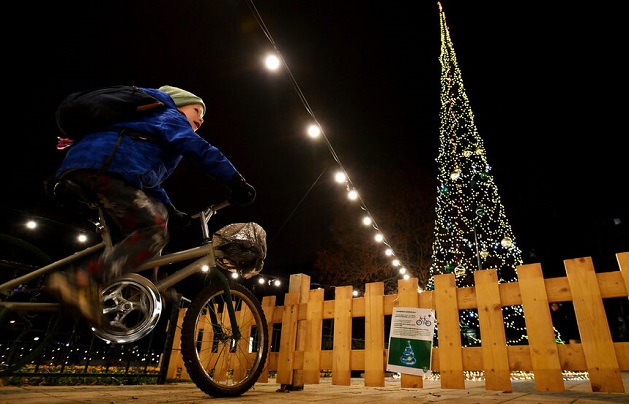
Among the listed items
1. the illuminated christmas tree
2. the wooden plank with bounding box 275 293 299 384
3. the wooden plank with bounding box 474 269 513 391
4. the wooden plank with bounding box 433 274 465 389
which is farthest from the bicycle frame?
the illuminated christmas tree

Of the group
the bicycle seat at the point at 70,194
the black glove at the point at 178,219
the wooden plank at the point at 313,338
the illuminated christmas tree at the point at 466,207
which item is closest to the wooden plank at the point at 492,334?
the wooden plank at the point at 313,338

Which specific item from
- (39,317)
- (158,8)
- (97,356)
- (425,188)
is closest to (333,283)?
(425,188)

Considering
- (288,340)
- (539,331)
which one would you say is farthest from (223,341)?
(539,331)

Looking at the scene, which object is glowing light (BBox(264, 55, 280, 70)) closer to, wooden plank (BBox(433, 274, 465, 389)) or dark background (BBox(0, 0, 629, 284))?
dark background (BBox(0, 0, 629, 284))

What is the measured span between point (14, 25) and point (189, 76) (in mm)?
3314

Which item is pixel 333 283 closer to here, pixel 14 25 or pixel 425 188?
pixel 425 188

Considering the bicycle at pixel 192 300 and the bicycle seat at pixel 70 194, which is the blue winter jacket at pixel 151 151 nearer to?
the bicycle seat at pixel 70 194

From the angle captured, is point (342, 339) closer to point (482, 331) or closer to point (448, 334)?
point (448, 334)

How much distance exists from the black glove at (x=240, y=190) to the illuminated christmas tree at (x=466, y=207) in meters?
10.9

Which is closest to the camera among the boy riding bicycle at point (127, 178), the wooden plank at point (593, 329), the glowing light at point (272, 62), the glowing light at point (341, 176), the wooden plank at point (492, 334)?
the boy riding bicycle at point (127, 178)

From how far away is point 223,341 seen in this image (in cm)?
279

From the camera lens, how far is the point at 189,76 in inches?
308

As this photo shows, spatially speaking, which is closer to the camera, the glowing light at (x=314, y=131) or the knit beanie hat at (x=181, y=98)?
the knit beanie hat at (x=181, y=98)

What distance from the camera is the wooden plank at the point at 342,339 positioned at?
324 centimetres
